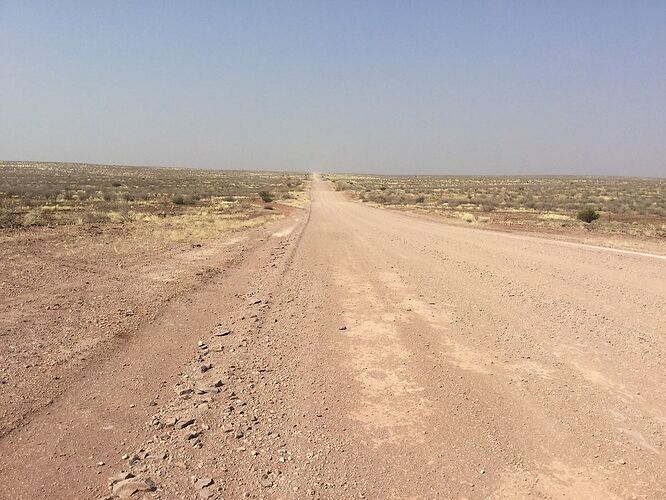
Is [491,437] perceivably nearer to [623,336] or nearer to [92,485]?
[92,485]

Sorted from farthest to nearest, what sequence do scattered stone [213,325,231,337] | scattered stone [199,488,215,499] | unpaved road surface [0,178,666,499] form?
1. scattered stone [213,325,231,337]
2. unpaved road surface [0,178,666,499]
3. scattered stone [199,488,215,499]

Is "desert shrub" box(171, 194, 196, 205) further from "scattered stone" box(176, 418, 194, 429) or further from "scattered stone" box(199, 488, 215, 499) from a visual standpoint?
"scattered stone" box(199, 488, 215, 499)

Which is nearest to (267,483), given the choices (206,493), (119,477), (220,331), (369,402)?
(206,493)

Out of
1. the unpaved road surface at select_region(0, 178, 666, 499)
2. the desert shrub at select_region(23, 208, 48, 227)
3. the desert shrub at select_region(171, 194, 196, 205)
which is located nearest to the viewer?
the unpaved road surface at select_region(0, 178, 666, 499)

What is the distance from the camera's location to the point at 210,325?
7.22 metres

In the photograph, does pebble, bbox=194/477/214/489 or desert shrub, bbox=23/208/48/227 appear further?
desert shrub, bbox=23/208/48/227

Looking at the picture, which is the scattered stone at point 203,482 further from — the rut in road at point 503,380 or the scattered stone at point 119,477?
the rut in road at point 503,380

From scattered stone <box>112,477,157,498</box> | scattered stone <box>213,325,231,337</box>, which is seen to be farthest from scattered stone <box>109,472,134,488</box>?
scattered stone <box>213,325,231,337</box>

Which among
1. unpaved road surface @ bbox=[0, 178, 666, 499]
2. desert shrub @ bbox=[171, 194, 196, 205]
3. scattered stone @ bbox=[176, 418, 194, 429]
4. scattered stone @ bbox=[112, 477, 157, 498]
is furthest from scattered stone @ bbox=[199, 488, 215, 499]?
desert shrub @ bbox=[171, 194, 196, 205]

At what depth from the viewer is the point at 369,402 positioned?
4.74 m

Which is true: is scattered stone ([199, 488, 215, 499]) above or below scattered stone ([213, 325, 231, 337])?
above

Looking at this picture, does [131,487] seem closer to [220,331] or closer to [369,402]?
[369,402]

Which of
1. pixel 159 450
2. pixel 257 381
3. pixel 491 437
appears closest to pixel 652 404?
pixel 491 437

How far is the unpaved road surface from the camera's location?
356 centimetres
